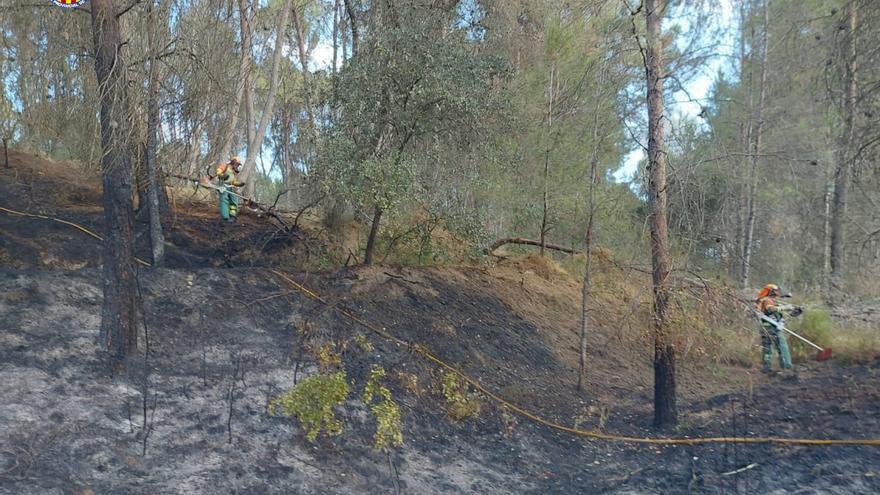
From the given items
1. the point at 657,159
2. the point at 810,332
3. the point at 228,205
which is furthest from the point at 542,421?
the point at 228,205

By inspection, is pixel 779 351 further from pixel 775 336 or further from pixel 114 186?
pixel 114 186

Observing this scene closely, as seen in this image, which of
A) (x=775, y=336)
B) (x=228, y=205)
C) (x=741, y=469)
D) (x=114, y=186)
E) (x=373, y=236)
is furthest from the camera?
(x=228, y=205)

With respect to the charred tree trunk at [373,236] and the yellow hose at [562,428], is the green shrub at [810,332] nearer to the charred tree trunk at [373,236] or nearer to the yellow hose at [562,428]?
the yellow hose at [562,428]

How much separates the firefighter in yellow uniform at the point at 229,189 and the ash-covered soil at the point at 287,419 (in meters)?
1.86

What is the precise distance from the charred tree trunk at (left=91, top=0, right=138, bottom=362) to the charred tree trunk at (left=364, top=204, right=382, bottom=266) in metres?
4.11

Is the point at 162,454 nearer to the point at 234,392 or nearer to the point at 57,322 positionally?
the point at 234,392

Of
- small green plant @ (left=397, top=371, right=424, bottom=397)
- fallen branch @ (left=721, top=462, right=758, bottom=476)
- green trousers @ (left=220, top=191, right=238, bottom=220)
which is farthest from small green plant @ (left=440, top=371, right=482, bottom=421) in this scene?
green trousers @ (left=220, top=191, right=238, bottom=220)

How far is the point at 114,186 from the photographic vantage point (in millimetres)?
8227

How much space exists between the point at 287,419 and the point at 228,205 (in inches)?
224

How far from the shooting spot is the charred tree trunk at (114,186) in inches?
319

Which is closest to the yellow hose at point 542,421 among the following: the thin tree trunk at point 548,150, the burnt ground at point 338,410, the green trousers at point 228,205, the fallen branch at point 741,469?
the burnt ground at point 338,410

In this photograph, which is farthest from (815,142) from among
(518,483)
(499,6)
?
(518,483)

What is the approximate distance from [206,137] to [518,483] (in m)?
6.58

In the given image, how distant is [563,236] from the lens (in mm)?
16078
